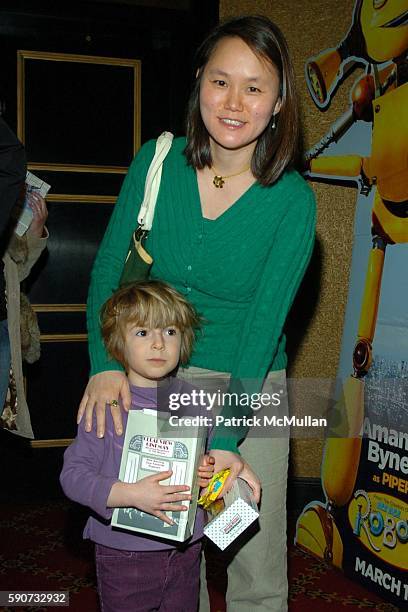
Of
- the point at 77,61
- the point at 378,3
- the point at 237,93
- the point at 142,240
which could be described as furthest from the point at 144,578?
the point at 77,61

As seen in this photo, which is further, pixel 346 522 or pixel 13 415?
pixel 346 522

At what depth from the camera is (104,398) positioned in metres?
1.79

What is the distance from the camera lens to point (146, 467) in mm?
1717

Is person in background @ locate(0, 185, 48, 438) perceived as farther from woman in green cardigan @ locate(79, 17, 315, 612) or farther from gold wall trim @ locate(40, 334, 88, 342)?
gold wall trim @ locate(40, 334, 88, 342)

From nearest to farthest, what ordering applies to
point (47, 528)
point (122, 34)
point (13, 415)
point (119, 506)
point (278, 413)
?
point (119, 506) < point (278, 413) < point (13, 415) < point (47, 528) < point (122, 34)

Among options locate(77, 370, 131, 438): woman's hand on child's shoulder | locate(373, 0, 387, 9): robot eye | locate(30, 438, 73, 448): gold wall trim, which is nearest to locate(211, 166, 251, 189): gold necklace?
locate(77, 370, 131, 438): woman's hand on child's shoulder

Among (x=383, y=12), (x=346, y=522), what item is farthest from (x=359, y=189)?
(x=346, y=522)

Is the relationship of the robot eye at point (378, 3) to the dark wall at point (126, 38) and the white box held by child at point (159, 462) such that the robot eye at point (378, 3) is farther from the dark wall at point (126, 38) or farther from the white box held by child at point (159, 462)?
the white box held by child at point (159, 462)

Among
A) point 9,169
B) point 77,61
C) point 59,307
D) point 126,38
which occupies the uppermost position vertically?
point 126,38

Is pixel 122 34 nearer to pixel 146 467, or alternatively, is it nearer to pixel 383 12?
Result: pixel 383 12

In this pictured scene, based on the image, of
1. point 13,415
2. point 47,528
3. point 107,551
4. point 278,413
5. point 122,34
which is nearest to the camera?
point 107,551

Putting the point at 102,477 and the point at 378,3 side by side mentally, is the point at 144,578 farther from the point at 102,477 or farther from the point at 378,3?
→ the point at 378,3

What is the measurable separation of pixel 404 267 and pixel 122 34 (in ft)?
7.28

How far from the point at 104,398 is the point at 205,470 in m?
0.28
